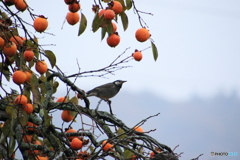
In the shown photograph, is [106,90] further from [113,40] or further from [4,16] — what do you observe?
[113,40]

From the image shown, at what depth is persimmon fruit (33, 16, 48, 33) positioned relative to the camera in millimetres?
3275

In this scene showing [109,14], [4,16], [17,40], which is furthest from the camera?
[4,16]

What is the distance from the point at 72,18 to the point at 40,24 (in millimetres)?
215

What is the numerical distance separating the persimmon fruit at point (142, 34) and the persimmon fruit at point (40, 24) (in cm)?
60

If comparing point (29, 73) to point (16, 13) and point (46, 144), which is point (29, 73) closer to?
point (16, 13)

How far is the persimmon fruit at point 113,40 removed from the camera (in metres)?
3.27

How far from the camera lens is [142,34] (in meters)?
3.29

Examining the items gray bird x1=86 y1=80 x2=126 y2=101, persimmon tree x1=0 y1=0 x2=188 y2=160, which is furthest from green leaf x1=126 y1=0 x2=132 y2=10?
gray bird x1=86 y1=80 x2=126 y2=101

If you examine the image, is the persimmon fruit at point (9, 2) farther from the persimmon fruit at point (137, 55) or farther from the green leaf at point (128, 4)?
the persimmon fruit at point (137, 55)

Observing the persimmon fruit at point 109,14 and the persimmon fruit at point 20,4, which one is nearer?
the persimmon fruit at point 109,14

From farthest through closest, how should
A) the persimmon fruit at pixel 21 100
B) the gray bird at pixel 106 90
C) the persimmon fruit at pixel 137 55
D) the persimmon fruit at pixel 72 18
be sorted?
the gray bird at pixel 106 90 → the persimmon fruit at pixel 137 55 → the persimmon fruit at pixel 72 18 → the persimmon fruit at pixel 21 100

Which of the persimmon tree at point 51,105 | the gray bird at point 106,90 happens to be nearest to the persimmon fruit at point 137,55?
the persimmon tree at point 51,105

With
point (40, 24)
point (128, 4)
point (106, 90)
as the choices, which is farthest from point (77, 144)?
point (106, 90)

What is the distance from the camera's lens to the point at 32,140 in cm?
378
